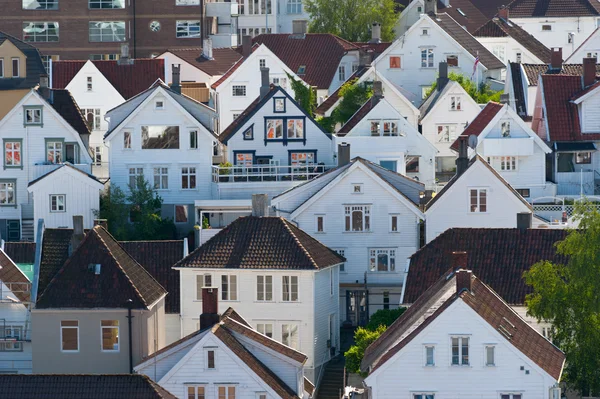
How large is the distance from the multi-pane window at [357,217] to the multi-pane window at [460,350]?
2231 centimetres

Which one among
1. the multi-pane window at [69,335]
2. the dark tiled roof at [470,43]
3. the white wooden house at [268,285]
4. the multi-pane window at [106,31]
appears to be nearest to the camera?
the multi-pane window at [69,335]

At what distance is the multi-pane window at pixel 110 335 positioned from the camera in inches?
3093

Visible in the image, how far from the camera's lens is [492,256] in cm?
8094

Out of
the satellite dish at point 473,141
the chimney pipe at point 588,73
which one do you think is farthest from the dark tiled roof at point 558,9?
the satellite dish at point 473,141

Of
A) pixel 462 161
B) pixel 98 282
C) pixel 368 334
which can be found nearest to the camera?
pixel 368 334

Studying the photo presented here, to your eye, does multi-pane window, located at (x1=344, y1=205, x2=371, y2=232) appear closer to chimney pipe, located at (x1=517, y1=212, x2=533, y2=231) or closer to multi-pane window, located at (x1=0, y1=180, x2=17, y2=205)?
chimney pipe, located at (x1=517, y1=212, x2=533, y2=231)

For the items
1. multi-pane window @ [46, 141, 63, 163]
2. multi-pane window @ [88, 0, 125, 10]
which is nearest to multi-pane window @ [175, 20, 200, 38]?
multi-pane window @ [88, 0, 125, 10]

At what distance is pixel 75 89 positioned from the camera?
11200 cm

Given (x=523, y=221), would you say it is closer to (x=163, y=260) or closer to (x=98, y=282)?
Answer: (x=163, y=260)

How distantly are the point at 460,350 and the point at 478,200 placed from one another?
21693 millimetres

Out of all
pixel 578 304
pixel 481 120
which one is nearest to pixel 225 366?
pixel 578 304

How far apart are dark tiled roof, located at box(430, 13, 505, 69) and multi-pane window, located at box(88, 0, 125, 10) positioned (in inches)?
812

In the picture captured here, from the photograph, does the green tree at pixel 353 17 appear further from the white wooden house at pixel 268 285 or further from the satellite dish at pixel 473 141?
the white wooden house at pixel 268 285

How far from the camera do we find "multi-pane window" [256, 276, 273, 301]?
272ft
